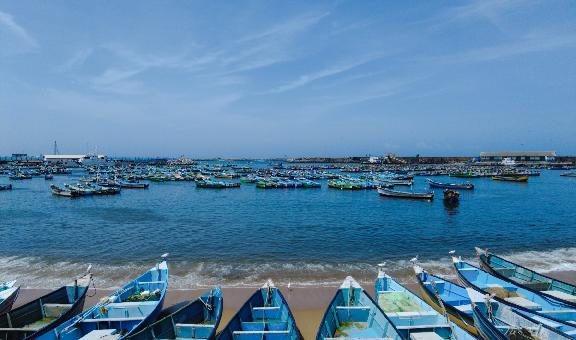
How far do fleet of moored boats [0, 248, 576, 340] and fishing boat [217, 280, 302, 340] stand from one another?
0.03 meters

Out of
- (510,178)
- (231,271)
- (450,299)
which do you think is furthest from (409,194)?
(510,178)

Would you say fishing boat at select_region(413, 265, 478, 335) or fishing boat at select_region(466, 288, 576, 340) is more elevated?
fishing boat at select_region(466, 288, 576, 340)

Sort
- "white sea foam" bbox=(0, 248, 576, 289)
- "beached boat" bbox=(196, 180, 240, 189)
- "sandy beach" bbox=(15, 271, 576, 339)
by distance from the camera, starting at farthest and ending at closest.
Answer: "beached boat" bbox=(196, 180, 240, 189) → "white sea foam" bbox=(0, 248, 576, 289) → "sandy beach" bbox=(15, 271, 576, 339)

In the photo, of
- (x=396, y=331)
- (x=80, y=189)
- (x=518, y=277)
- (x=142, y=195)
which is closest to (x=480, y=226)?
(x=518, y=277)

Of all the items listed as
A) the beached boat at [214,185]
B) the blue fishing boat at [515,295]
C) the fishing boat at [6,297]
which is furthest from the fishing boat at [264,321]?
the beached boat at [214,185]

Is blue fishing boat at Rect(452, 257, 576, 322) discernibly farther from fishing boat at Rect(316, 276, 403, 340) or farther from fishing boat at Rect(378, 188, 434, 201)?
fishing boat at Rect(378, 188, 434, 201)

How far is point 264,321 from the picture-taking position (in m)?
11.6

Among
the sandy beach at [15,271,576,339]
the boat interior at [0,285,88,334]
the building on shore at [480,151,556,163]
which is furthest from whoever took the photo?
the building on shore at [480,151,556,163]

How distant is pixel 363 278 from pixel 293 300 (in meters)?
5.08

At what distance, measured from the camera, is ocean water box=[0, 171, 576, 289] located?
1989cm

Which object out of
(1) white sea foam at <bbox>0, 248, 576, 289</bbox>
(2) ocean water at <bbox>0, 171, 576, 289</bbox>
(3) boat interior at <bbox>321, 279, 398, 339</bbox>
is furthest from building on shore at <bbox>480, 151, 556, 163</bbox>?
(3) boat interior at <bbox>321, 279, 398, 339</bbox>

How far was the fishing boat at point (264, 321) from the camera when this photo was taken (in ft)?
33.2

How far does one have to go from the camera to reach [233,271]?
1970 centimetres

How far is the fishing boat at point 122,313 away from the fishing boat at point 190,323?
68 centimetres
